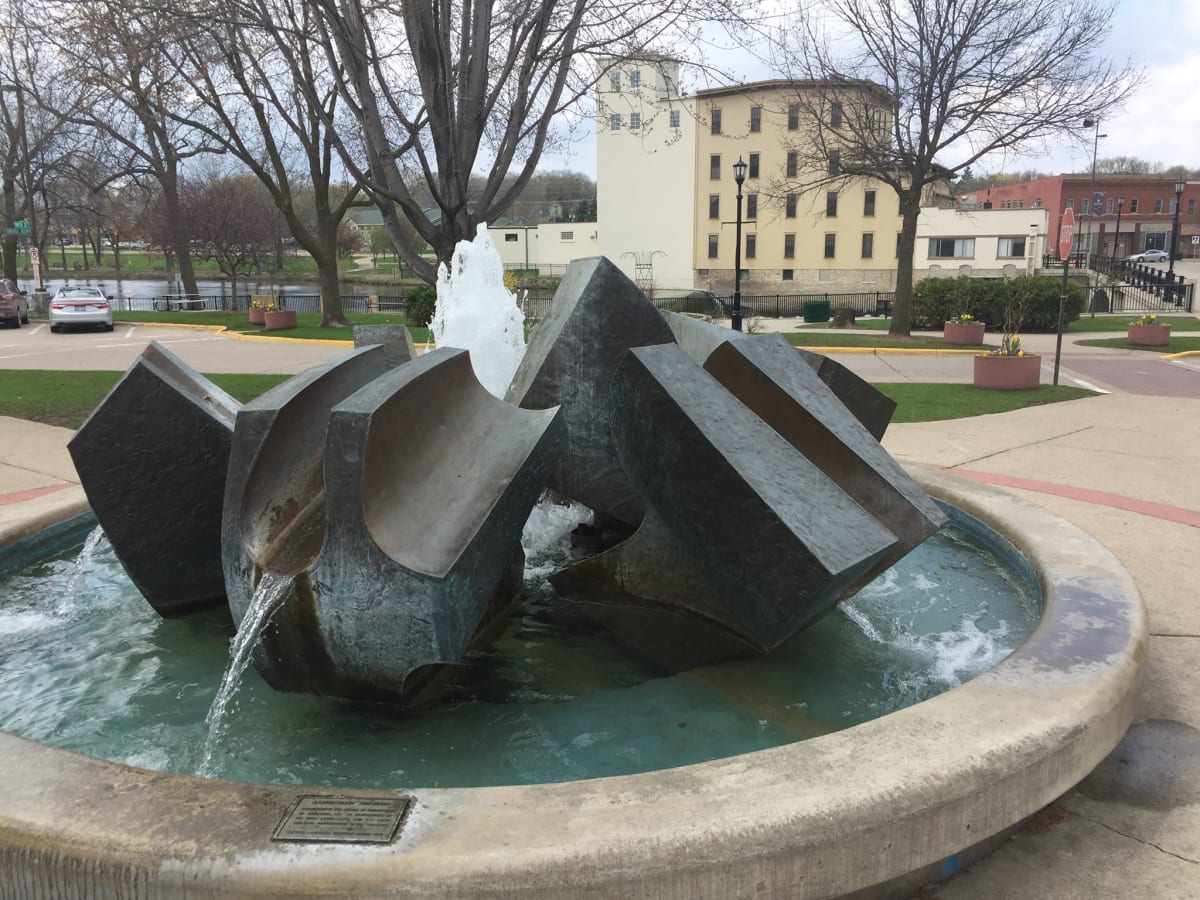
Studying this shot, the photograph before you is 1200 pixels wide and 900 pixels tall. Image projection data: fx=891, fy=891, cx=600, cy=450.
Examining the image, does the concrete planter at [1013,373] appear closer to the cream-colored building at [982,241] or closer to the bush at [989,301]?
the bush at [989,301]

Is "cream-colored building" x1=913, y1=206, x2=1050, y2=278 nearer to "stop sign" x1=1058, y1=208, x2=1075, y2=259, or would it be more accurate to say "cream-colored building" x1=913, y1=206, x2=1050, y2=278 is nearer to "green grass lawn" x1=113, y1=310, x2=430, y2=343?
"green grass lawn" x1=113, y1=310, x2=430, y2=343

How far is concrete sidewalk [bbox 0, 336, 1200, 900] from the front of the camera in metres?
2.70

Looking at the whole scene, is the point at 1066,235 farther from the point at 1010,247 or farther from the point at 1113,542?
the point at 1010,247

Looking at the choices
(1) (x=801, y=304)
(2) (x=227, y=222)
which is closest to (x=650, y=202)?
(1) (x=801, y=304)

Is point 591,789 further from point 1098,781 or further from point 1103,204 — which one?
point 1103,204

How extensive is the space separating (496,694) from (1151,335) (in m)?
22.9

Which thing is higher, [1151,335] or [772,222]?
[772,222]

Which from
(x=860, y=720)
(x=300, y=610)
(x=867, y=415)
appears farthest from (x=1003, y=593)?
(x=300, y=610)

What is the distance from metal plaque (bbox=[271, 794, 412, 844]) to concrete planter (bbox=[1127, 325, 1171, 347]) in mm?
23885

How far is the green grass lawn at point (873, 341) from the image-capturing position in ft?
71.6

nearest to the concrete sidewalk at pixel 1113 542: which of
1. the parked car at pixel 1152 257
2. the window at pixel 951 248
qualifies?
the window at pixel 951 248

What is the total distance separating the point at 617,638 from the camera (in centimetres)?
430

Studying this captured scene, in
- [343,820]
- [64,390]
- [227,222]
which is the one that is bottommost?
[64,390]

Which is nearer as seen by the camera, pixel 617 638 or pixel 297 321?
pixel 617 638
